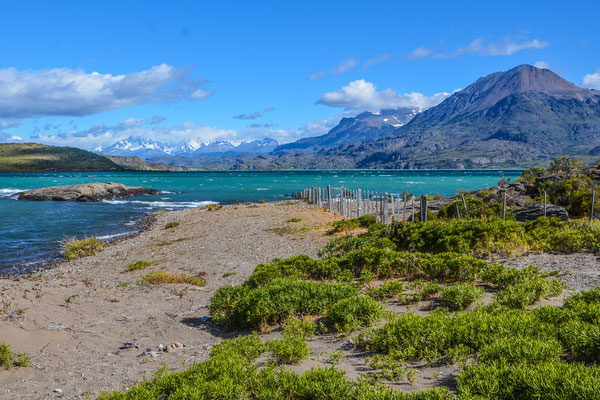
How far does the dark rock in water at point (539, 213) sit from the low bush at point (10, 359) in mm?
19187

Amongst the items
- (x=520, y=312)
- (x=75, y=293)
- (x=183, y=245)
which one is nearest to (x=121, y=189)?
(x=183, y=245)

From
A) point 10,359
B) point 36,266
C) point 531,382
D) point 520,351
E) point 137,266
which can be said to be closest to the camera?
point 531,382

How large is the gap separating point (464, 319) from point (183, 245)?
1686 cm

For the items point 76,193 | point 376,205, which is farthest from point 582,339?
point 76,193

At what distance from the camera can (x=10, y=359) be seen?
270 inches

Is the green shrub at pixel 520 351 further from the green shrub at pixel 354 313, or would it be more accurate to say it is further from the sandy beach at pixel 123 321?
the green shrub at pixel 354 313

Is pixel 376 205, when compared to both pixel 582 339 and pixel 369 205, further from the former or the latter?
pixel 582 339

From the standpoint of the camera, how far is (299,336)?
695cm

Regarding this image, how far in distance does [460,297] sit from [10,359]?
7997 millimetres

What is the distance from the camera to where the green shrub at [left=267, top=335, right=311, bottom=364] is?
6.16 metres

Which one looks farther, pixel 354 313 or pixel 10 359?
pixel 354 313

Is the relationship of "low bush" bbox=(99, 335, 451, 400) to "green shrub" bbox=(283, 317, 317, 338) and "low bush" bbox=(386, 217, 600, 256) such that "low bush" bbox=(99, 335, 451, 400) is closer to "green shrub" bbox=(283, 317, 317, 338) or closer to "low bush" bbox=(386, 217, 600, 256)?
"green shrub" bbox=(283, 317, 317, 338)

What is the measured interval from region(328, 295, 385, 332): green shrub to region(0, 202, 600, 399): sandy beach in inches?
14.4

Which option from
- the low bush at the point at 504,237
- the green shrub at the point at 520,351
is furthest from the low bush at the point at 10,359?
the low bush at the point at 504,237
